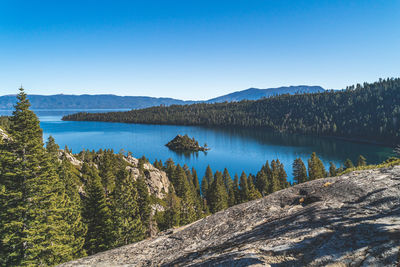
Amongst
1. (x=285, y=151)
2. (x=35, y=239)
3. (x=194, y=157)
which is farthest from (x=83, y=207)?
(x=285, y=151)

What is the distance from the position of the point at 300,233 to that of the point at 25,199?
1934 centimetres

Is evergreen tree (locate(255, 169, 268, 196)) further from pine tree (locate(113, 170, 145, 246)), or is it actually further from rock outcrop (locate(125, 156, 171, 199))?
pine tree (locate(113, 170, 145, 246))

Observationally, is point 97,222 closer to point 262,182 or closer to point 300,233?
point 300,233

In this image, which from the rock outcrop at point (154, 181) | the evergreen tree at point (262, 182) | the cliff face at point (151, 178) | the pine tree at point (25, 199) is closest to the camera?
the pine tree at point (25, 199)

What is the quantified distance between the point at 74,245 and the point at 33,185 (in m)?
13.4

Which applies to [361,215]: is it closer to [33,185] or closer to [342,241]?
[342,241]

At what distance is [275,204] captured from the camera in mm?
10195

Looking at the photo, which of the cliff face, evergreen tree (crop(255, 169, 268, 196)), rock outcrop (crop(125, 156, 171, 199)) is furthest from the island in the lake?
rock outcrop (crop(125, 156, 171, 199))

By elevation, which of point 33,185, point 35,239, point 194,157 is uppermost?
point 33,185

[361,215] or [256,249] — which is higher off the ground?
[361,215]

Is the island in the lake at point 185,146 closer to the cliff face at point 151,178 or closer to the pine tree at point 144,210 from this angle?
the cliff face at point 151,178

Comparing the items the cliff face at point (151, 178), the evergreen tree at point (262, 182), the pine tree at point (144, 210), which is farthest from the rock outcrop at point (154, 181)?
the evergreen tree at point (262, 182)

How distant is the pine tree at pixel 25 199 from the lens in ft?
52.1

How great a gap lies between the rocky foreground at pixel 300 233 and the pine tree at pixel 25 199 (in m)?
9.94
